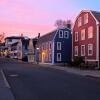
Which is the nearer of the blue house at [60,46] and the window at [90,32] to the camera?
the window at [90,32]

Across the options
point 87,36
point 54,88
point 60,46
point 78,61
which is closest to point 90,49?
point 87,36

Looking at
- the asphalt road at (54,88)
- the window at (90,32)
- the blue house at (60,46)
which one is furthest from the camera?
the blue house at (60,46)

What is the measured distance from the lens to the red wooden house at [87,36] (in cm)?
5431

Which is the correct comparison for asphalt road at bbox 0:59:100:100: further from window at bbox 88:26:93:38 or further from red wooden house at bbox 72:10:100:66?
window at bbox 88:26:93:38

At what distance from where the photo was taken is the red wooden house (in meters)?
54.3

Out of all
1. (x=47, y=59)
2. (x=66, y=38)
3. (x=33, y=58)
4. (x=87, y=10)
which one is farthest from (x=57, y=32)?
(x=33, y=58)

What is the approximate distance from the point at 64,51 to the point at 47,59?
5.71 metres

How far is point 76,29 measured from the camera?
64.1m

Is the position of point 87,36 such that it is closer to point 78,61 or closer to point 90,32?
point 90,32

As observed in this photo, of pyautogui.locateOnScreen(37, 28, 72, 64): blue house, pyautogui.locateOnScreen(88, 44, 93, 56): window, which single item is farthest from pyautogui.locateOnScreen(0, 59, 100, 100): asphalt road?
pyautogui.locateOnScreen(37, 28, 72, 64): blue house

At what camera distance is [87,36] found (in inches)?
2301

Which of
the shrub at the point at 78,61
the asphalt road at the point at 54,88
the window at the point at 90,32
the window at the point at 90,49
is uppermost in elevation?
the window at the point at 90,32

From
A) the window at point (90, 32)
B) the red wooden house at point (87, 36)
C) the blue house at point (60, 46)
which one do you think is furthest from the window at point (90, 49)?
the blue house at point (60, 46)

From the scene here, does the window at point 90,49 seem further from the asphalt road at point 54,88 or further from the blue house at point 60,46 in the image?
the asphalt road at point 54,88
